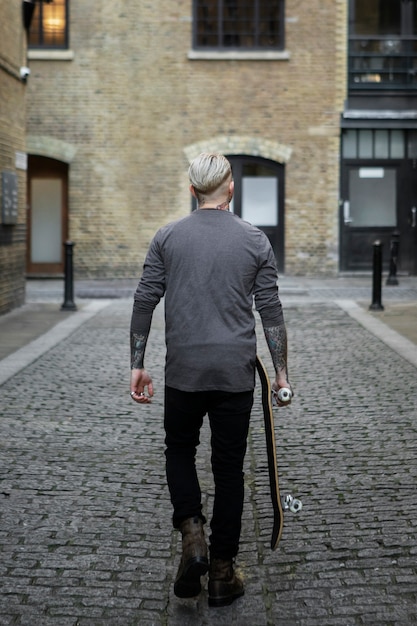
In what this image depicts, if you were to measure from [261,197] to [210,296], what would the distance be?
18486 mm

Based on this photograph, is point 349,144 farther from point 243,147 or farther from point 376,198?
point 243,147

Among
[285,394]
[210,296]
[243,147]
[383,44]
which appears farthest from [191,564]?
[383,44]

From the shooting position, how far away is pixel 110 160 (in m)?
22.2

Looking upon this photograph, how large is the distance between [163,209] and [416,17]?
6461mm

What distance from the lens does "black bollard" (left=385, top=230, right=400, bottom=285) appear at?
20.1 meters

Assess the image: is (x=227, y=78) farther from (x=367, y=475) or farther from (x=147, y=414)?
(x=367, y=475)

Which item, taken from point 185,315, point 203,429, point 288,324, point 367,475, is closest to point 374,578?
point 185,315

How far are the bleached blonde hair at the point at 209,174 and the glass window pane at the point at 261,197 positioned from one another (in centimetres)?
1824

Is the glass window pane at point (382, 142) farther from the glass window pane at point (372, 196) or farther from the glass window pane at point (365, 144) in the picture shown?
the glass window pane at point (372, 196)

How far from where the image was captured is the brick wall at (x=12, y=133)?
49.6ft

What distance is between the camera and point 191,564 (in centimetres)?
405

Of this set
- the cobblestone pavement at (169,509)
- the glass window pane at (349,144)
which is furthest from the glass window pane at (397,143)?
the cobblestone pavement at (169,509)

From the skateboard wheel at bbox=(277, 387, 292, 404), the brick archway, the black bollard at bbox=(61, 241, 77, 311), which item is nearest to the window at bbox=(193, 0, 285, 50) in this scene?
the brick archway

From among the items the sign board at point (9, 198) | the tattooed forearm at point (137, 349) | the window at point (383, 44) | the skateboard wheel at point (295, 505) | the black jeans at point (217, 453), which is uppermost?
the window at point (383, 44)
